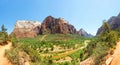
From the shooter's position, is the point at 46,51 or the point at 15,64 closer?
the point at 15,64

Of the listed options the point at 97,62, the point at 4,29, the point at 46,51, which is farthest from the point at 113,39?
the point at 46,51

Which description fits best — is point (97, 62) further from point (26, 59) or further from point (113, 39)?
point (26, 59)

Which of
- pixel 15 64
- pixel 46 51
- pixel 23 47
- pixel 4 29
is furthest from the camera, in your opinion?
pixel 46 51

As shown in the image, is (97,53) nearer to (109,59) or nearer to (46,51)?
(109,59)

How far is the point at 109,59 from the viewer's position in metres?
28.7

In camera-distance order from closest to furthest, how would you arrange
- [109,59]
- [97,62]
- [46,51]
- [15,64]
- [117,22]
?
1. [109,59]
2. [97,62]
3. [15,64]
4. [46,51]
5. [117,22]

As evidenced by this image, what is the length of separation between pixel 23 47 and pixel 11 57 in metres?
5.77

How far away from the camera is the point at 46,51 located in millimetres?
95375

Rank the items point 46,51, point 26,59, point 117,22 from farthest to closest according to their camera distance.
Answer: point 117,22 → point 46,51 → point 26,59

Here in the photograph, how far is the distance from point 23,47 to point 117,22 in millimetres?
152963

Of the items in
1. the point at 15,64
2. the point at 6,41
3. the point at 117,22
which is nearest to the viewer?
the point at 15,64

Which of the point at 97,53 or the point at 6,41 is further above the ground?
the point at 6,41

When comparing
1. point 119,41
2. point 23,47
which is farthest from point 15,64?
point 119,41

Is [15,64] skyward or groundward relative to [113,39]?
groundward
